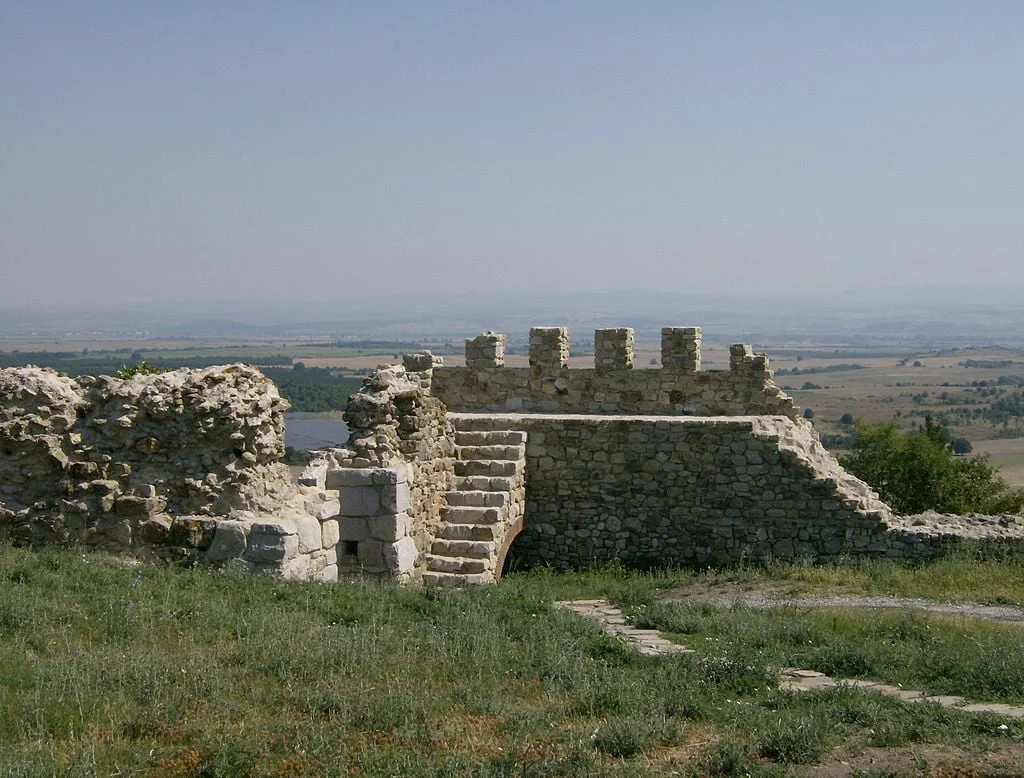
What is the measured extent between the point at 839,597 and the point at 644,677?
18.8ft

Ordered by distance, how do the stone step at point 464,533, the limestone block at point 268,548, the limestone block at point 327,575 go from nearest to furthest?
the limestone block at point 268,548, the limestone block at point 327,575, the stone step at point 464,533

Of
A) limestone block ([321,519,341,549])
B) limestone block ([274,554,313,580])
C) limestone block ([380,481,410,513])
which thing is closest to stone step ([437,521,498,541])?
limestone block ([380,481,410,513])

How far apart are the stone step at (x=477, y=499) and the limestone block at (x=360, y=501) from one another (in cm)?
222

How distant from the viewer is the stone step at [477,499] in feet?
49.7

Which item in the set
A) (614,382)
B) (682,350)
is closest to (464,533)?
(614,382)

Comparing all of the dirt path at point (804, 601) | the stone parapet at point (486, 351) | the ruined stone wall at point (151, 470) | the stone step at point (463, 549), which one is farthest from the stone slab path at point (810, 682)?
the stone parapet at point (486, 351)

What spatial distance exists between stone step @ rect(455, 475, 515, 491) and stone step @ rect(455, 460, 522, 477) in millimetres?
200

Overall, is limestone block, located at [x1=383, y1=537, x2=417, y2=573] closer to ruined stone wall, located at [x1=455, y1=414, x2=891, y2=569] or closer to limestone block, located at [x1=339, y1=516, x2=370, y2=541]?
limestone block, located at [x1=339, y1=516, x2=370, y2=541]

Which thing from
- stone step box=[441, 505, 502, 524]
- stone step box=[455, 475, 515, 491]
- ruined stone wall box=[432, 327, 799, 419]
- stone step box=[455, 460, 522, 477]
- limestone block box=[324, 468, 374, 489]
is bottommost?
stone step box=[441, 505, 502, 524]

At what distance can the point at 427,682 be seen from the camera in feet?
26.6

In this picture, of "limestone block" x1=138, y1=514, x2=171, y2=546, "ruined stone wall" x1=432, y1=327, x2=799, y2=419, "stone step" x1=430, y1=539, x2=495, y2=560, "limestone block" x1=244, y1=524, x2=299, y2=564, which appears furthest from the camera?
"ruined stone wall" x1=432, y1=327, x2=799, y2=419

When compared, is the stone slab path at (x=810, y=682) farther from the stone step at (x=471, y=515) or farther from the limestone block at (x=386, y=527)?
the stone step at (x=471, y=515)

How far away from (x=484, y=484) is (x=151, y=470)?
507cm

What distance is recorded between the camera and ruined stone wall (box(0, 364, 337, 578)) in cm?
A: 1152
